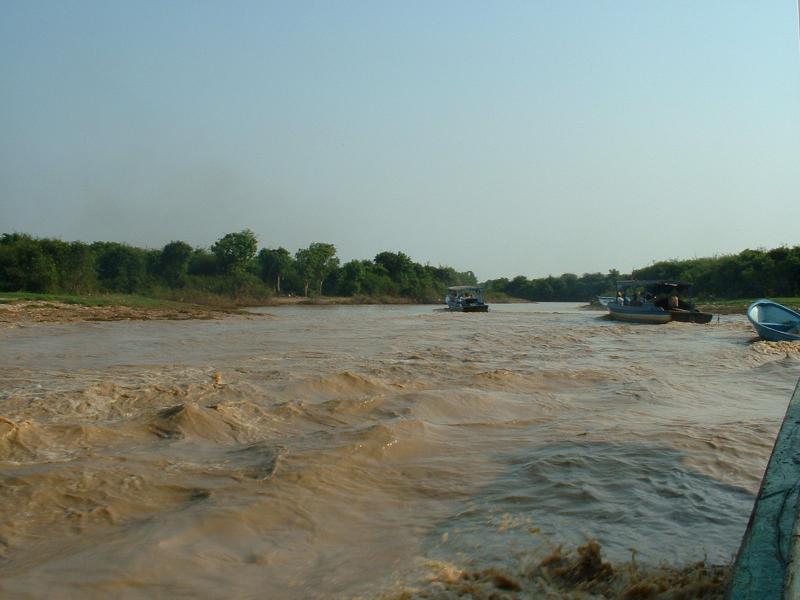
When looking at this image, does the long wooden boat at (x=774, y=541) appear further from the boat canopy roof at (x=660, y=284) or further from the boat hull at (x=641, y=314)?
the boat canopy roof at (x=660, y=284)

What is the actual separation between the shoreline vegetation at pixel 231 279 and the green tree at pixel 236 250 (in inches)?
3.7

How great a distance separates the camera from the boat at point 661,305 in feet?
82.7

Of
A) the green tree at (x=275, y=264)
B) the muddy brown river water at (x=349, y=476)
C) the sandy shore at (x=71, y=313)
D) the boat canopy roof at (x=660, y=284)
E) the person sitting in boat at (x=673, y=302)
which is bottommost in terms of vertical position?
the muddy brown river water at (x=349, y=476)

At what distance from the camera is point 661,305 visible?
2636 centimetres

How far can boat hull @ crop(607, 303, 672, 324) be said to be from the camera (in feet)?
82.0

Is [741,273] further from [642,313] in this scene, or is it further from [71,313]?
[71,313]

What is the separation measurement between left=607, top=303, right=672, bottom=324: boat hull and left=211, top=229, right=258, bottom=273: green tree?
3893 centimetres

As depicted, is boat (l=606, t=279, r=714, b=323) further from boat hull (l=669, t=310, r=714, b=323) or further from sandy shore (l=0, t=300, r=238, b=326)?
sandy shore (l=0, t=300, r=238, b=326)

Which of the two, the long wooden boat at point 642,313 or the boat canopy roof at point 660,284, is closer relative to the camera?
the long wooden boat at point 642,313

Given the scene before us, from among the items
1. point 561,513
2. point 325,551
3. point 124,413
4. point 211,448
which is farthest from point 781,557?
point 124,413

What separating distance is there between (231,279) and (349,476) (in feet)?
176

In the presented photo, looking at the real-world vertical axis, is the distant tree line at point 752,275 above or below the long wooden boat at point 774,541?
above

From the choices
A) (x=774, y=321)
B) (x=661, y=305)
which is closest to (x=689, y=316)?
(x=661, y=305)

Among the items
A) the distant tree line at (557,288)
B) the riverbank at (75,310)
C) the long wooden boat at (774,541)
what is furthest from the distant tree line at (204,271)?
the long wooden boat at (774,541)
